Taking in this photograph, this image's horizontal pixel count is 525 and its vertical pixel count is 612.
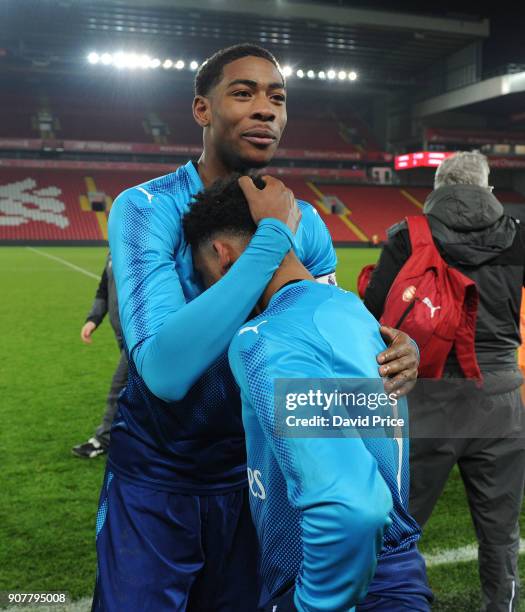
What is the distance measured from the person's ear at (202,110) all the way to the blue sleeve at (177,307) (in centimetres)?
49

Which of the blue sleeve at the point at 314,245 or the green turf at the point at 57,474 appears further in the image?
the green turf at the point at 57,474

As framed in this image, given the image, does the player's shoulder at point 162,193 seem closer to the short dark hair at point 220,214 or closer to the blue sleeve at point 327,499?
the short dark hair at point 220,214

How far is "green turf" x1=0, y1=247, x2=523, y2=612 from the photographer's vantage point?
3.25 meters

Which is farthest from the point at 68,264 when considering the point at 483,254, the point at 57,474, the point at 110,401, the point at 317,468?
the point at 317,468

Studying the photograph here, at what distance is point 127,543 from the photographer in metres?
1.71

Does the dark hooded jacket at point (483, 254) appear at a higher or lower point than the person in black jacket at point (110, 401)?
higher

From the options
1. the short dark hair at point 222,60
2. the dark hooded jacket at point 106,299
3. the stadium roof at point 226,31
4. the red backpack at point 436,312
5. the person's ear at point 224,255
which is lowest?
the dark hooded jacket at point 106,299

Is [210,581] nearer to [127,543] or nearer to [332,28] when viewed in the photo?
[127,543]

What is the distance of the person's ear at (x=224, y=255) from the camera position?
4.89ft

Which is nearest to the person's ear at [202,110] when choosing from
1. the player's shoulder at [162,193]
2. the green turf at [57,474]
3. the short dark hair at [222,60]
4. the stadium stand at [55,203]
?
the short dark hair at [222,60]

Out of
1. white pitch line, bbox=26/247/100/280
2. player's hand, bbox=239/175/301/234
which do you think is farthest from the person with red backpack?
white pitch line, bbox=26/247/100/280

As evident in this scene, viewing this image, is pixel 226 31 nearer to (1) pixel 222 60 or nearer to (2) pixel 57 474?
(2) pixel 57 474

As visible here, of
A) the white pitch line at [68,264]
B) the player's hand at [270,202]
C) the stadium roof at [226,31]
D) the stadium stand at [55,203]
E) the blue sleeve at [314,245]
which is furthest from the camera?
the stadium stand at [55,203]

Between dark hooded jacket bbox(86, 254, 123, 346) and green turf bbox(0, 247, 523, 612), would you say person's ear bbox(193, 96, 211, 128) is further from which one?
dark hooded jacket bbox(86, 254, 123, 346)
